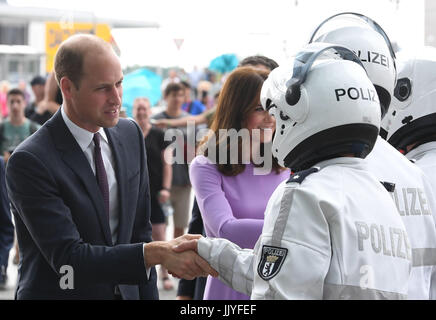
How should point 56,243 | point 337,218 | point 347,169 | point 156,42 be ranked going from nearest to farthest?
point 337,218 < point 347,169 < point 56,243 < point 156,42

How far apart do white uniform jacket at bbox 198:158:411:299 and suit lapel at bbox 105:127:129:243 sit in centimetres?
92

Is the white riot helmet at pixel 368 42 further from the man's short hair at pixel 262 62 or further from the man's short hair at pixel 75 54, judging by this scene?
the man's short hair at pixel 75 54

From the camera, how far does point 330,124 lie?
2396mm

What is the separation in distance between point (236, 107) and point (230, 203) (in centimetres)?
47

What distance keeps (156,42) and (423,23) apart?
1250 centimetres

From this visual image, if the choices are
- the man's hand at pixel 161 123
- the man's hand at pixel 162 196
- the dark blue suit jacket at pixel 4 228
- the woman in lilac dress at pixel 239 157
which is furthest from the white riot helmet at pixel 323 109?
the man's hand at pixel 161 123

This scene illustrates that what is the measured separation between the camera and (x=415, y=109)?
3.51 m

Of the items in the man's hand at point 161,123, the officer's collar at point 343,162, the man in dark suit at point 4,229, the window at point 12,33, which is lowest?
the man in dark suit at point 4,229

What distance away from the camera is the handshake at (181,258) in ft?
9.36

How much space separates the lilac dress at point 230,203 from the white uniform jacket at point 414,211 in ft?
2.54

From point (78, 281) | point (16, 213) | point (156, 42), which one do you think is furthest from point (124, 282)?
point (156, 42)

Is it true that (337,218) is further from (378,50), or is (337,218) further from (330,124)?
(378,50)

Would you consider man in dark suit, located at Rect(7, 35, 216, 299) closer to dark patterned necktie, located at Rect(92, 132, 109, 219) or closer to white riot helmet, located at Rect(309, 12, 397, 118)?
dark patterned necktie, located at Rect(92, 132, 109, 219)

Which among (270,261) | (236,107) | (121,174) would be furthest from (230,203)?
(270,261)
